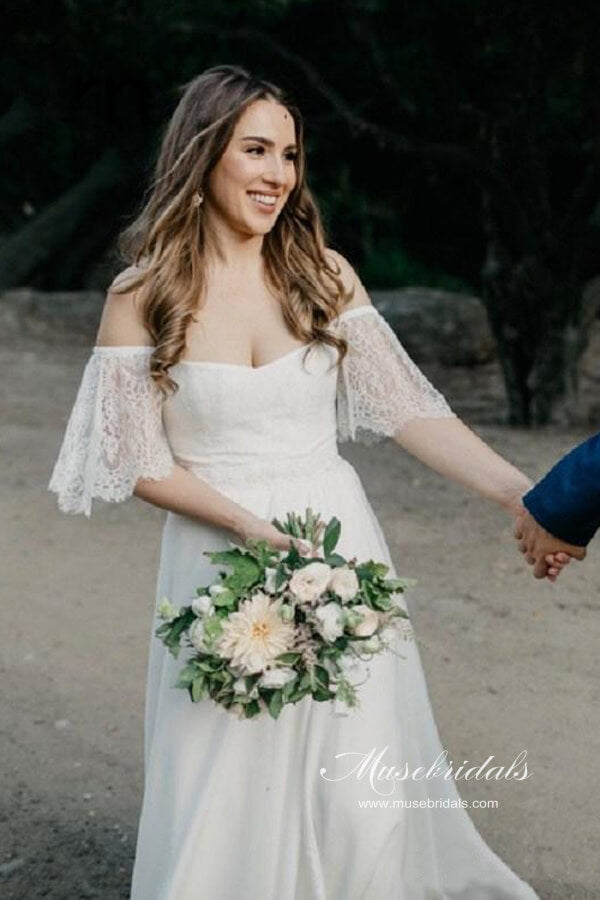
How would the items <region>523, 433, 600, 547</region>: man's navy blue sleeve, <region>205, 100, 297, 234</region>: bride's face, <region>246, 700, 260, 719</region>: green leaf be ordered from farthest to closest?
<region>523, 433, 600, 547</region>: man's navy blue sleeve, <region>205, 100, 297, 234</region>: bride's face, <region>246, 700, 260, 719</region>: green leaf

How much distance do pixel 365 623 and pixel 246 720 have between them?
471mm

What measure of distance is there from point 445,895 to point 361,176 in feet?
41.6

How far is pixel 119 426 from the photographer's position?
3.64 metres

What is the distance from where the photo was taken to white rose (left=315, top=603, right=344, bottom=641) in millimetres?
3195

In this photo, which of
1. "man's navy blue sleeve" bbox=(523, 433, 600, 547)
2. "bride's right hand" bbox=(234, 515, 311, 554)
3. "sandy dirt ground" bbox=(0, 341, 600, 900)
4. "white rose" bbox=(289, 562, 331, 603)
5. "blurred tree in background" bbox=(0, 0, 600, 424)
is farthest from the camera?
"blurred tree in background" bbox=(0, 0, 600, 424)

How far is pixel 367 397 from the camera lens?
3916 millimetres

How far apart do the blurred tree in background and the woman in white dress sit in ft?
19.9

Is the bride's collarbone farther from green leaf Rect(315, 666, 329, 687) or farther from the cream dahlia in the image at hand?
green leaf Rect(315, 666, 329, 687)

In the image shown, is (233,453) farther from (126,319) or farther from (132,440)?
(126,319)

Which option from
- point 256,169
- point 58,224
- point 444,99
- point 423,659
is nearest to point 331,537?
point 256,169

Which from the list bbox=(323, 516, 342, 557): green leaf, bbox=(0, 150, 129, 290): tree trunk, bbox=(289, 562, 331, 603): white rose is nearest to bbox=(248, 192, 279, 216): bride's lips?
bbox=(323, 516, 342, 557): green leaf

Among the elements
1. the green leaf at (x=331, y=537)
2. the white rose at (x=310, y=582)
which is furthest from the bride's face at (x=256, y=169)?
the white rose at (x=310, y=582)

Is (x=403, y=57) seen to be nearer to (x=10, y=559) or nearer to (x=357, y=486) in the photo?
(x=10, y=559)

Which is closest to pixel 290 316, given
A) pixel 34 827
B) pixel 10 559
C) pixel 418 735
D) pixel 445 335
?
pixel 418 735
